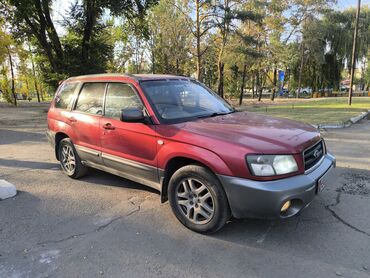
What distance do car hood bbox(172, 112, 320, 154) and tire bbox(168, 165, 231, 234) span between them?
1.18ft

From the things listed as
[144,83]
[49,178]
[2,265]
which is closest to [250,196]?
[144,83]

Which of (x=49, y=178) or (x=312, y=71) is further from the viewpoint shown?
(x=312, y=71)

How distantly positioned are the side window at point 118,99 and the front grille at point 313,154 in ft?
6.81

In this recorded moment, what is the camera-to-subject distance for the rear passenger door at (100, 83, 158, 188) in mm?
3971

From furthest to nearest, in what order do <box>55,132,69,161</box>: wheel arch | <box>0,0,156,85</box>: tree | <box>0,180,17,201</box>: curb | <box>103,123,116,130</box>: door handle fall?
1. <box>0,0,156,85</box>: tree
2. <box>55,132,69,161</box>: wheel arch
3. <box>0,180,17,201</box>: curb
4. <box>103,123,116,130</box>: door handle

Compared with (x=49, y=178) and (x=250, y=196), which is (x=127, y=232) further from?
(x=49, y=178)

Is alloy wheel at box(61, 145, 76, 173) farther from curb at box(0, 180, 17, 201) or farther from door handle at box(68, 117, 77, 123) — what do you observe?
curb at box(0, 180, 17, 201)

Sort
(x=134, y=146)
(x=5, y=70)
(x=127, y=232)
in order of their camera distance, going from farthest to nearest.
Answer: (x=5, y=70), (x=134, y=146), (x=127, y=232)

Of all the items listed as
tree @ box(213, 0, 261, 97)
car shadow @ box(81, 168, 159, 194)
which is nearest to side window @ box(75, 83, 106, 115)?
car shadow @ box(81, 168, 159, 194)

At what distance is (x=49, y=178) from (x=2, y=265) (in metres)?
2.73

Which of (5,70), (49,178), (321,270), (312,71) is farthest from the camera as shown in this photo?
(312,71)

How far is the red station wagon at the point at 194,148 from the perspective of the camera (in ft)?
10.2

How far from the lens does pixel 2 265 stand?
9.93ft

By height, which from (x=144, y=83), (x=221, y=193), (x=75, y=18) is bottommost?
(x=221, y=193)
